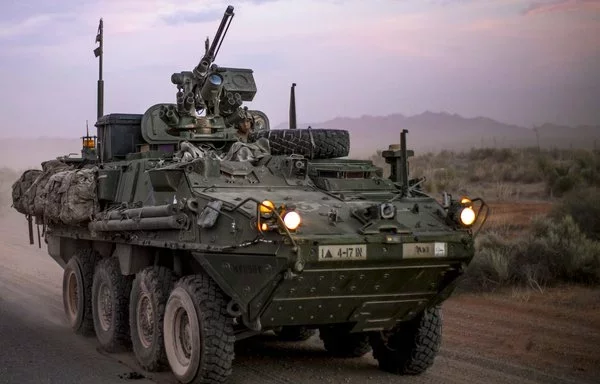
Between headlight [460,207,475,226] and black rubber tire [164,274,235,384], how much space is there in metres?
2.32

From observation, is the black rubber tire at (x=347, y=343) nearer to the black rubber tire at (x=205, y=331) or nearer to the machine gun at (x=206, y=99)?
the black rubber tire at (x=205, y=331)

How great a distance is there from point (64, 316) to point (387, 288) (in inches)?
246

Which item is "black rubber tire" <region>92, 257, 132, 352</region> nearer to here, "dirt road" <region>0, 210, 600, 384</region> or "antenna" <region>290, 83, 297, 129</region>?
"dirt road" <region>0, 210, 600, 384</region>

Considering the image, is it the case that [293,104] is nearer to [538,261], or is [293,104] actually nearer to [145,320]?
[145,320]

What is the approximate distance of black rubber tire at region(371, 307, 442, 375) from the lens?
30.5 ft

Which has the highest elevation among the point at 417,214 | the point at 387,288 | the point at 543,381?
the point at 417,214

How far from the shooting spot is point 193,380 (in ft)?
28.4

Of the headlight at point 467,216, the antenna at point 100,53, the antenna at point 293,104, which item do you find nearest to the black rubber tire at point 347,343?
the headlight at point 467,216

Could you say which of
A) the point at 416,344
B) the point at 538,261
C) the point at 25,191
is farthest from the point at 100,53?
the point at 416,344

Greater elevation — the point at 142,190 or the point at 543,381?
the point at 142,190

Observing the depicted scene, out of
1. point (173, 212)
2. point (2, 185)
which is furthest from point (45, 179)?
point (2, 185)

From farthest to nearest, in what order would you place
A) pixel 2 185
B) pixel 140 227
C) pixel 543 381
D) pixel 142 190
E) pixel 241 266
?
Answer: pixel 2 185, pixel 142 190, pixel 140 227, pixel 543 381, pixel 241 266

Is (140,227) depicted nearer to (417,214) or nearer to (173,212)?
(173,212)

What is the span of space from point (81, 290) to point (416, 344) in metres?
4.86
